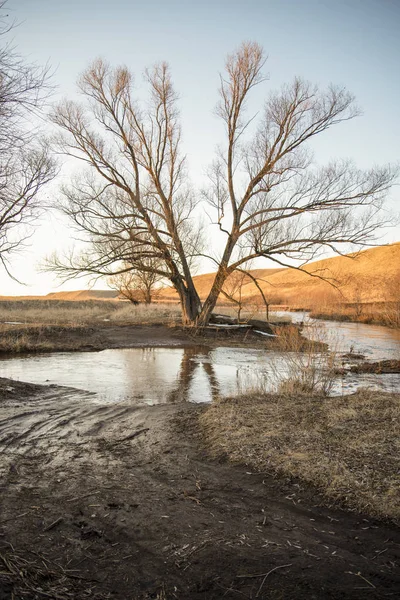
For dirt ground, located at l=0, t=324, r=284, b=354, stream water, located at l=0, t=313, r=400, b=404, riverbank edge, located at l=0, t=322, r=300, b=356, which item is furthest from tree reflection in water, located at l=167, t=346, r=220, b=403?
dirt ground, located at l=0, t=324, r=284, b=354

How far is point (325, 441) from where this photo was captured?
5.18m

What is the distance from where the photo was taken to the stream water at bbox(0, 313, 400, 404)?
30.4 ft

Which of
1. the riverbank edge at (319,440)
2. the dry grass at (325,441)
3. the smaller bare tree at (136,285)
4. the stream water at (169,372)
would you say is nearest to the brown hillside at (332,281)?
the smaller bare tree at (136,285)

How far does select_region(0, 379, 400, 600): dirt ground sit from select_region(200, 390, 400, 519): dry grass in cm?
23

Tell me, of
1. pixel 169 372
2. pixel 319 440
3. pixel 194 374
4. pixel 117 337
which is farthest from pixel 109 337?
pixel 319 440

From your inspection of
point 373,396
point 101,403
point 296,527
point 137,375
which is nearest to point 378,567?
point 296,527

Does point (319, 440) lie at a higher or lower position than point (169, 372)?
higher

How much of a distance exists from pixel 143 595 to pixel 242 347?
16.0 m

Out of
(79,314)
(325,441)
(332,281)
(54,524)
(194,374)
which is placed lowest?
(194,374)

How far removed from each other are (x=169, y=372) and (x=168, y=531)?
8.72 meters

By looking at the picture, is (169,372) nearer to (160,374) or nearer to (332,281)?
(160,374)

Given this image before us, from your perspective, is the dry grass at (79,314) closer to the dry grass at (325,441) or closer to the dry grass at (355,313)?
the dry grass at (325,441)

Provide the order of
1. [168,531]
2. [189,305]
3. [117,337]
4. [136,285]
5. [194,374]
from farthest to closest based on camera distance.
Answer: [136,285] → [189,305] → [117,337] → [194,374] → [168,531]

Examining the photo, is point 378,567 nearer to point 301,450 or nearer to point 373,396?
point 301,450
